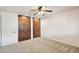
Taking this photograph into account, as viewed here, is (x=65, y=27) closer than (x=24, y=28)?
Yes

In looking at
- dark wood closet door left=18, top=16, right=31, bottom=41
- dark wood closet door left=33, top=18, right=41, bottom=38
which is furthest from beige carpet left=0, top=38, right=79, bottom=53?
dark wood closet door left=33, top=18, right=41, bottom=38

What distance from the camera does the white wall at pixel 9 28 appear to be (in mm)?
4391

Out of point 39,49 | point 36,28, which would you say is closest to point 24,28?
point 36,28

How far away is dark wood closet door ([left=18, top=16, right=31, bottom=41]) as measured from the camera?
5.78 meters

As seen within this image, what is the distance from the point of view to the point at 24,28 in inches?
243

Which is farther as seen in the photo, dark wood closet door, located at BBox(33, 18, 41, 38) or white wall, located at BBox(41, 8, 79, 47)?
dark wood closet door, located at BBox(33, 18, 41, 38)

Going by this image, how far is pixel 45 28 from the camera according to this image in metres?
7.15

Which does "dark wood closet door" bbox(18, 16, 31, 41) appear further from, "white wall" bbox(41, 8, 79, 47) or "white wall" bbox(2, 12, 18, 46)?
"white wall" bbox(41, 8, 79, 47)

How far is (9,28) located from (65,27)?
10.1ft

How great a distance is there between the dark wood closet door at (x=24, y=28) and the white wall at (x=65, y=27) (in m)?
1.50

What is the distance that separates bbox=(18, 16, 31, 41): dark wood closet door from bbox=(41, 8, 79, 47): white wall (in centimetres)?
150

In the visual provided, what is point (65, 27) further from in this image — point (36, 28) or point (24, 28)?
point (36, 28)
